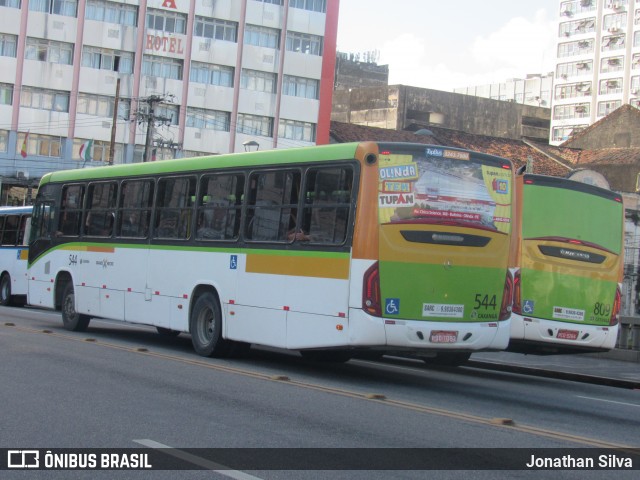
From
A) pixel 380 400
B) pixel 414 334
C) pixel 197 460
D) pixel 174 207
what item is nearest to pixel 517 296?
pixel 414 334

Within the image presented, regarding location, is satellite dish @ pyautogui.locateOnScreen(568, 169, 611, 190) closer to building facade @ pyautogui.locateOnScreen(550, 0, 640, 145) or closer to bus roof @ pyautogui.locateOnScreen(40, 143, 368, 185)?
bus roof @ pyautogui.locateOnScreen(40, 143, 368, 185)

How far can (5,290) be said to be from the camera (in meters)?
31.3

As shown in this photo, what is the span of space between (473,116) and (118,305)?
76264 millimetres

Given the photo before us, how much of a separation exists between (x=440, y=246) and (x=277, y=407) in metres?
3.91

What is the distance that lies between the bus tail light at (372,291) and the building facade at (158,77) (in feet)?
159

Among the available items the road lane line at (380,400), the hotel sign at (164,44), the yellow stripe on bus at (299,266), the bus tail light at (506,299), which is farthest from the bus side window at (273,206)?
the hotel sign at (164,44)

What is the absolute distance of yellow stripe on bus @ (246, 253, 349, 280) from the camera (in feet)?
44.2

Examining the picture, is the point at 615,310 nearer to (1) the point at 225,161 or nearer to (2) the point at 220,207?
(2) the point at 220,207

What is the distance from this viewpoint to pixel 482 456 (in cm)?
844

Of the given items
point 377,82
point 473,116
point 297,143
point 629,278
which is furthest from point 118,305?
point 377,82

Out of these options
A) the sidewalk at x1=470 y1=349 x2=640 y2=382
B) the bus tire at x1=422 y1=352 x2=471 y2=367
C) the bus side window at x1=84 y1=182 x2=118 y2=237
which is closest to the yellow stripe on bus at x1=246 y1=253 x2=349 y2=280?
the bus tire at x1=422 y1=352 x2=471 y2=367

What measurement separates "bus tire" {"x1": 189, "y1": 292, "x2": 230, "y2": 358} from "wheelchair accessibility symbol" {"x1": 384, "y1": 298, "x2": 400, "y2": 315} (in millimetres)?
3650

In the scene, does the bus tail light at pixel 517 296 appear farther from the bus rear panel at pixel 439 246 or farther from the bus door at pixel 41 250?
the bus door at pixel 41 250

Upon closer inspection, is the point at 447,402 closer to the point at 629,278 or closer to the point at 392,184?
the point at 392,184
